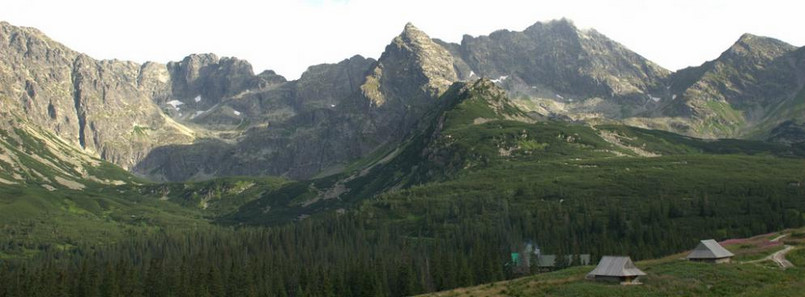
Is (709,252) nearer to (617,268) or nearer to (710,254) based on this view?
(710,254)

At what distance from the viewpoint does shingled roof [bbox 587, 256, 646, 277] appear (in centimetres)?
9175

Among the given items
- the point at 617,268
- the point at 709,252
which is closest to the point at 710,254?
the point at 709,252

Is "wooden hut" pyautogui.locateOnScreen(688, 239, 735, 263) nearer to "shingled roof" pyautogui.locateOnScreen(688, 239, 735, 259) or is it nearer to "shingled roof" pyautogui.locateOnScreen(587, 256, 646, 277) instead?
"shingled roof" pyautogui.locateOnScreen(688, 239, 735, 259)

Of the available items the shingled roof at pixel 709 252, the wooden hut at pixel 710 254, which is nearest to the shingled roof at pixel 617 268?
Result: the wooden hut at pixel 710 254

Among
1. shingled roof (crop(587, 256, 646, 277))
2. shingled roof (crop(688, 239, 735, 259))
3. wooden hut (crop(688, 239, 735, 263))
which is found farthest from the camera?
shingled roof (crop(688, 239, 735, 259))

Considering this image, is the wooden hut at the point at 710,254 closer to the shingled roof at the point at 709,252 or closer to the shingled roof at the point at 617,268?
the shingled roof at the point at 709,252

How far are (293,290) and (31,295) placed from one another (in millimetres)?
67769

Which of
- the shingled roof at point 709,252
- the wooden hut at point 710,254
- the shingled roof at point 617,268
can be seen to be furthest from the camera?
the shingled roof at point 709,252

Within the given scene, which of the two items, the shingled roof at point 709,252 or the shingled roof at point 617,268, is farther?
the shingled roof at point 709,252

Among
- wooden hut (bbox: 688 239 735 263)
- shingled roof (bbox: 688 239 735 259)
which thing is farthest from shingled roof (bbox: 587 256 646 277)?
shingled roof (bbox: 688 239 735 259)

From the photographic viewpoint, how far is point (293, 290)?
192875 millimetres

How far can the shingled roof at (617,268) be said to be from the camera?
301 ft

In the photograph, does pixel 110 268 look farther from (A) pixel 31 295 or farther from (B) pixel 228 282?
(B) pixel 228 282

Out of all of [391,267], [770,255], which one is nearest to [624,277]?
[770,255]
